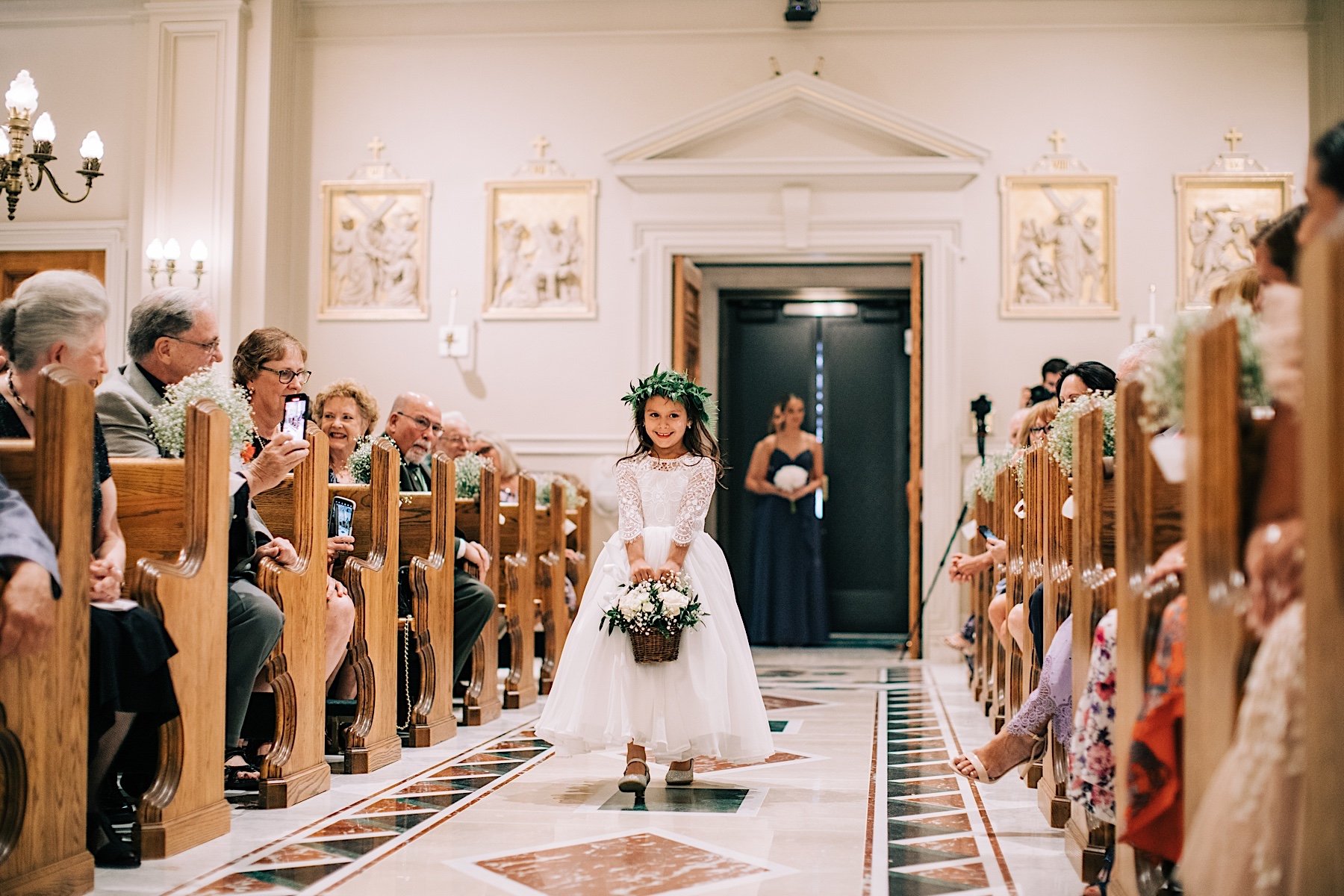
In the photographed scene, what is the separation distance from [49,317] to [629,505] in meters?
1.87

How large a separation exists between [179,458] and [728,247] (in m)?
6.00

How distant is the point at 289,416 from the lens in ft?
15.2

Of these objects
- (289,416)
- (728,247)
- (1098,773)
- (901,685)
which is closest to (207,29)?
(728,247)

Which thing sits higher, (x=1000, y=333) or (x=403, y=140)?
(x=403, y=140)

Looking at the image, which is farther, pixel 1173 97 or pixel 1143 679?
pixel 1173 97

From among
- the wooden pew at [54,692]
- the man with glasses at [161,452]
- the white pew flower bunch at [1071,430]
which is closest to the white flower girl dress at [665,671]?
the man with glasses at [161,452]

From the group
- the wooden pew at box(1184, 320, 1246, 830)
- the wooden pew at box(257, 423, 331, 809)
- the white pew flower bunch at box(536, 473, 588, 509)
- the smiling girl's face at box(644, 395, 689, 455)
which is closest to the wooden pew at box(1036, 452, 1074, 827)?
the smiling girl's face at box(644, 395, 689, 455)

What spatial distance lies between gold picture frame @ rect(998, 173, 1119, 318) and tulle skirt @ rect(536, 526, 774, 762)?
5297 mm

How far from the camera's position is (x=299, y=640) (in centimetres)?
407

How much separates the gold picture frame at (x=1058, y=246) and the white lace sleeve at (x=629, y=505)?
16.8 ft

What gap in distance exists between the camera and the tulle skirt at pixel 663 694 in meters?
4.14

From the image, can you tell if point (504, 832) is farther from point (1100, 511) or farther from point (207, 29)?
point (207, 29)

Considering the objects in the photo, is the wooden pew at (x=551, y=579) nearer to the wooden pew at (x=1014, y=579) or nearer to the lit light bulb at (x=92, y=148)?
the wooden pew at (x=1014, y=579)

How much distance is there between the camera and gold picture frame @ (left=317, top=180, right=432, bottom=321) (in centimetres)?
934
